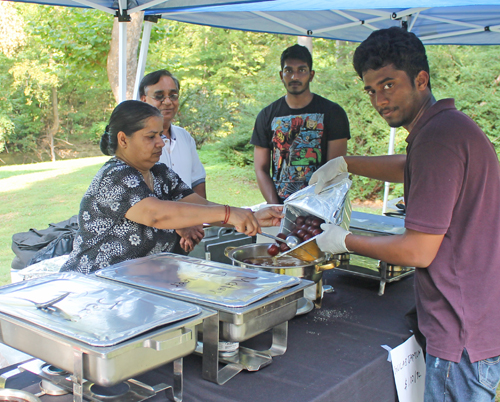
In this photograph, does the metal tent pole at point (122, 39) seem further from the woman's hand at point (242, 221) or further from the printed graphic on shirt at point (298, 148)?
the woman's hand at point (242, 221)

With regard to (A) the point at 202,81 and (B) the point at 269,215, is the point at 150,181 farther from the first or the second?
(A) the point at 202,81

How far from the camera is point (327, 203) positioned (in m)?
1.85

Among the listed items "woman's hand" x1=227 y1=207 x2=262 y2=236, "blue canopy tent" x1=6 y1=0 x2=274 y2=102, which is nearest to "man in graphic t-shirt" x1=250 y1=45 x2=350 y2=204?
"blue canopy tent" x1=6 y1=0 x2=274 y2=102

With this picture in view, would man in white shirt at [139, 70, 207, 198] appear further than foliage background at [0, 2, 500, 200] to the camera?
No

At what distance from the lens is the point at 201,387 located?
50.2 inches

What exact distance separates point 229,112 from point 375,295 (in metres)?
11.8

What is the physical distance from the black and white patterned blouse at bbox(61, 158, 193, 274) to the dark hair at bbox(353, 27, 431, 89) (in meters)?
1.01

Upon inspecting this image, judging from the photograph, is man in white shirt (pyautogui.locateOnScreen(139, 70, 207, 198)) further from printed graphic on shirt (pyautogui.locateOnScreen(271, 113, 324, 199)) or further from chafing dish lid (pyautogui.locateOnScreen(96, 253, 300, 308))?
chafing dish lid (pyautogui.locateOnScreen(96, 253, 300, 308))

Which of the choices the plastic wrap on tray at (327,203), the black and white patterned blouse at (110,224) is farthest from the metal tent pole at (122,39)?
the plastic wrap on tray at (327,203)

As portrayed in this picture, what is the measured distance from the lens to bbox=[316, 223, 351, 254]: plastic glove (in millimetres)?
1704

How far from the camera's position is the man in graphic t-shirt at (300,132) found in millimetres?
3268

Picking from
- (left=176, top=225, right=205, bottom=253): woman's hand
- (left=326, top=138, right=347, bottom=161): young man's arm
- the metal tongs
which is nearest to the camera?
the metal tongs

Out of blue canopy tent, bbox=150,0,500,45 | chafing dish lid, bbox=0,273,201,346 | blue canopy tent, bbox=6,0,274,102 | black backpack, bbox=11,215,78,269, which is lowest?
black backpack, bbox=11,215,78,269

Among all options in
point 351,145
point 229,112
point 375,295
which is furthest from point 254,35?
point 375,295
